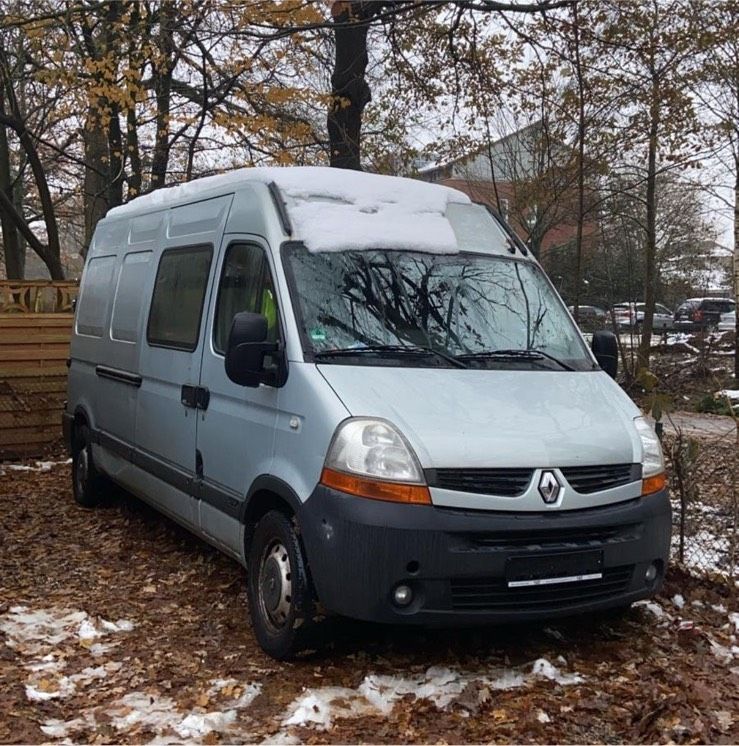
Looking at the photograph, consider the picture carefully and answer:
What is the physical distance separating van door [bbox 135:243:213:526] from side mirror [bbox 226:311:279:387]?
102 cm

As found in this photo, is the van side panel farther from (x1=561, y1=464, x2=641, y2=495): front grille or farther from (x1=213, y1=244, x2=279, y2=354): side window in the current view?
(x1=561, y1=464, x2=641, y2=495): front grille

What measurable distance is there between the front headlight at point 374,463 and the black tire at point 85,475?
4175 mm

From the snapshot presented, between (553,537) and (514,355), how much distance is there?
1.13 meters

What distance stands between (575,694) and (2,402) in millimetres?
7869

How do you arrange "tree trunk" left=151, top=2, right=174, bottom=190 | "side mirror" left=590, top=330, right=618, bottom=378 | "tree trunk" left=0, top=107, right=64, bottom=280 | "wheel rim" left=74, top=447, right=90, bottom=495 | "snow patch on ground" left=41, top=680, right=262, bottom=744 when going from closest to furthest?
"snow patch on ground" left=41, top=680, right=262, bottom=744
"side mirror" left=590, top=330, right=618, bottom=378
"wheel rim" left=74, top=447, right=90, bottom=495
"tree trunk" left=151, top=2, right=174, bottom=190
"tree trunk" left=0, top=107, right=64, bottom=280

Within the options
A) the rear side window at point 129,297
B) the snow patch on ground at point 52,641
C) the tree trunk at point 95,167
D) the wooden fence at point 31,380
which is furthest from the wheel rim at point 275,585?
the tree trunk at point 95,167

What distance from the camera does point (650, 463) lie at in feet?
14.5

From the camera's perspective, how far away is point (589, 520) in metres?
4.06

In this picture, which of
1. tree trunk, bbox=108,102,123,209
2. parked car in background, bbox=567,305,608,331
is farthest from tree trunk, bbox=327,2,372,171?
parked car in background, bbox=567,305,608,331

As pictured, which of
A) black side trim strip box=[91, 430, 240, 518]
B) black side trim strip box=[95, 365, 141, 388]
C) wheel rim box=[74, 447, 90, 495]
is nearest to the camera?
black side trim strip box=[91, 430, 240, 518]

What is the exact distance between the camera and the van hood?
3910 mm

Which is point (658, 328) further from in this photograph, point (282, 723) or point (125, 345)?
point (282, 723)

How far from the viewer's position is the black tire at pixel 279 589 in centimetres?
415

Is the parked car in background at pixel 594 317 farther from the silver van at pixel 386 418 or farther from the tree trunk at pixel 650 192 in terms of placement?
the silver van at pixel 386 418
